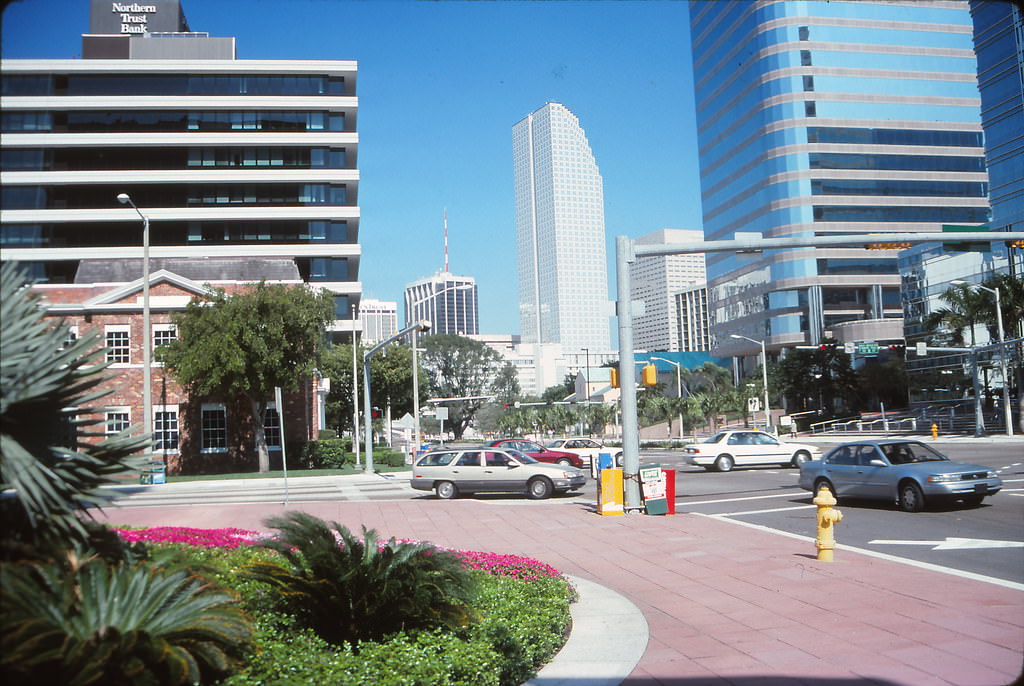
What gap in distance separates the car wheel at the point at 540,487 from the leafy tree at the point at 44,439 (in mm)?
19191

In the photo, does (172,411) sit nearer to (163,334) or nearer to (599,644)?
(163,334)

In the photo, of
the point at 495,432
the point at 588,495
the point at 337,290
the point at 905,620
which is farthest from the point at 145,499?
the point at 495,432

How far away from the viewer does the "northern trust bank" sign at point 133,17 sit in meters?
73.2

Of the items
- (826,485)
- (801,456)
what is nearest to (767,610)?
(826,485)

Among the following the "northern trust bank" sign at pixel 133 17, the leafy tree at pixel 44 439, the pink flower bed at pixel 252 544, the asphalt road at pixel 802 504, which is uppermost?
the "northern trust bank" sign at pixel 133 17

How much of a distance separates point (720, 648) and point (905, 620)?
6.48ft

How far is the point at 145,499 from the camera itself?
26.4 m

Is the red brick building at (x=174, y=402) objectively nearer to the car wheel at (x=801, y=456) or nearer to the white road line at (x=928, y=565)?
the car wheel at (x=801, y=456)

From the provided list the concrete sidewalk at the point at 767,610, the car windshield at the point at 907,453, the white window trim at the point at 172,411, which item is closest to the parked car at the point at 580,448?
the white window trim at the point at 172,411

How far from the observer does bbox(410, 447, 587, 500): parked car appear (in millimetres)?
23844

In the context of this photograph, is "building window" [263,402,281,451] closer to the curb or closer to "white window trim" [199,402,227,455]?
"white window trim" [199,402,227,455]

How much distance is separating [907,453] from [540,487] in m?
9.81

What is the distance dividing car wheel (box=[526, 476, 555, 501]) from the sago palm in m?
18.9

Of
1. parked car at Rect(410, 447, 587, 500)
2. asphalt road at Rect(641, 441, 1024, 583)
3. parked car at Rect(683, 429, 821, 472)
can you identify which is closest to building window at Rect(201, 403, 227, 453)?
parked car at Rect(410, 447, 587, 500)
